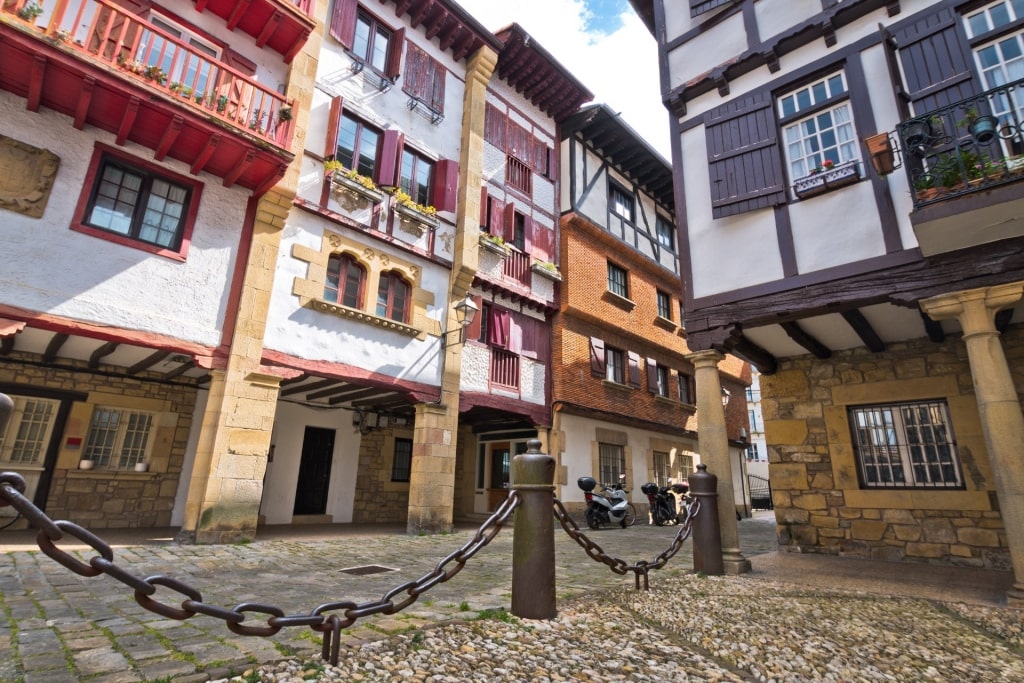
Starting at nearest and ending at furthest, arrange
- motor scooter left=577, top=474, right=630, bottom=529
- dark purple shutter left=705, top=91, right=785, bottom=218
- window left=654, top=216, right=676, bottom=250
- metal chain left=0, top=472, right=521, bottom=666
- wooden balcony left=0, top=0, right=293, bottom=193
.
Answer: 1. metal chain left=0, top=472, right=521, bottom=666
2. wooden balcony left=0, top=0, right=293, bottom=193
3. dark purple shutter left=705, top=91, right=785, bottom=218
4. motor scooter left=577, top=474, right=630, bottom=529
5. window left=654, top=216, right=676, bottom=250

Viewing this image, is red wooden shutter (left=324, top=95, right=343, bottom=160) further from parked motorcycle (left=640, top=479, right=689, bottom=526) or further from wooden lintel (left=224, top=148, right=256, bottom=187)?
parked motorcycle (left=640, top=479, right=689, bottom=526)

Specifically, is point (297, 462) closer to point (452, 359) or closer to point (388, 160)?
point (452, 359)

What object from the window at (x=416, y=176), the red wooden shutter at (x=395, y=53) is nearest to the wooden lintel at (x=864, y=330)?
the window at (x=416, y=176)

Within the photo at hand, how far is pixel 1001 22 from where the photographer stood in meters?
6.12

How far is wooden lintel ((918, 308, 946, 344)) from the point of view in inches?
279

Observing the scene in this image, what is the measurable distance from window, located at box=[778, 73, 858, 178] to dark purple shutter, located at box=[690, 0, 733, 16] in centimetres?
216

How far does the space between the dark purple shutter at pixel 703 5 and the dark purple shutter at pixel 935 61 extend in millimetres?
2834

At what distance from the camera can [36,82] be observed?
665 cm

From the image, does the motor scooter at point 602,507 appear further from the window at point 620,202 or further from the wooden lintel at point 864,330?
the window at point 620,202

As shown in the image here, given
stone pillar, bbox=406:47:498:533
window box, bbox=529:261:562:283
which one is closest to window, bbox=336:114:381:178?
stone pillar, bbox=406:47:498:533

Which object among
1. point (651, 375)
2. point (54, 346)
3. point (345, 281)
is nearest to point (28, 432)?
point (54, 346)

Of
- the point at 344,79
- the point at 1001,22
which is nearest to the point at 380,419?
the point at 344,79

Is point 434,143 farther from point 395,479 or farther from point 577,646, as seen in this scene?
point 577,646

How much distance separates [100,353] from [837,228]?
38.1ft
